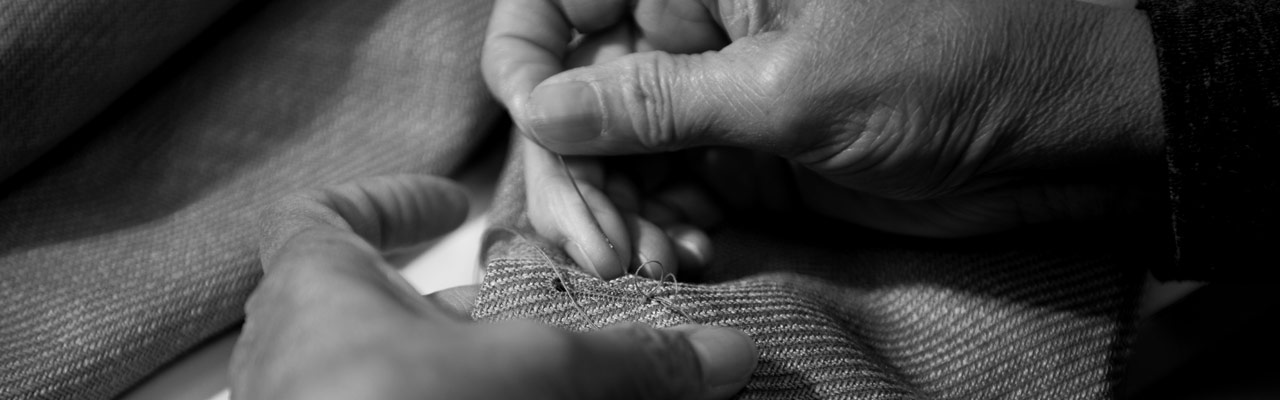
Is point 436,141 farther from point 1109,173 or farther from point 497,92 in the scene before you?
point 1109,173

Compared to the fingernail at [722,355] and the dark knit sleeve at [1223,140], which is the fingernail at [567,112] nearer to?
the fingernail at [722,355]

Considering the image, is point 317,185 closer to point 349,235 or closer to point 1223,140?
point 349,235

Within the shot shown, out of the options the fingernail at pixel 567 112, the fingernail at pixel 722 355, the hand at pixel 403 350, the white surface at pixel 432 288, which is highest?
the hand at pixel 403 350

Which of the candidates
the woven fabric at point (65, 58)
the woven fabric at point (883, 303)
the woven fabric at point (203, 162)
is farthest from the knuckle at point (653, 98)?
the woven fabric at point (65, 58)

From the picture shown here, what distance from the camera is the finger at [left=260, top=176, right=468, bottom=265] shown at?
0.54 m

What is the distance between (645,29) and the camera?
2.25 ft

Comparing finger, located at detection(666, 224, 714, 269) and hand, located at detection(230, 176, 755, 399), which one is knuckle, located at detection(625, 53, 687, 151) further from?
hand, located at detection(230, 176, 755, 399)

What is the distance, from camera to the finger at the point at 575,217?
0.59 m

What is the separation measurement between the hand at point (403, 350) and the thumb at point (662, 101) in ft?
0.62

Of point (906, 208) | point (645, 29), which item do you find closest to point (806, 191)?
point (906, 208)

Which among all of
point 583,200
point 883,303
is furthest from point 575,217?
point 883,303

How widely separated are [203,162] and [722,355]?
498mm

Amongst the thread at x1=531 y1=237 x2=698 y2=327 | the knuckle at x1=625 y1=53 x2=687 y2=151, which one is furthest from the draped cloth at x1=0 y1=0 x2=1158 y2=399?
the knuckle at x1=625 y1=53 x2=687 y2=151

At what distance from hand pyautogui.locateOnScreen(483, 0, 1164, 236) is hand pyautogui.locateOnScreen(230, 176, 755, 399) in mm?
197
